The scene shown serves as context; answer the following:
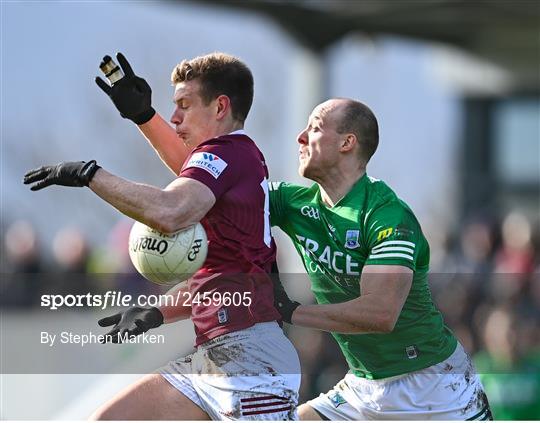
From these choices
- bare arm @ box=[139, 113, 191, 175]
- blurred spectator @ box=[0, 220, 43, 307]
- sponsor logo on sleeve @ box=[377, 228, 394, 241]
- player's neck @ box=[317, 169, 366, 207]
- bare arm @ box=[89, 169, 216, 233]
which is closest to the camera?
bare arm @ box=[89, 169, 216, 233]

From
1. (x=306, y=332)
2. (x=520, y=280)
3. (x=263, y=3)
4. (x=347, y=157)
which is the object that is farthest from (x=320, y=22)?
(x=347, y=157)

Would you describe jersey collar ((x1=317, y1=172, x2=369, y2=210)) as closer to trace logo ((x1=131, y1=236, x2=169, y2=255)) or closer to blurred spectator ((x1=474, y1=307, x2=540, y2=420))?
trace logo ((x1=131, y1=236, x2=169, y2=255))

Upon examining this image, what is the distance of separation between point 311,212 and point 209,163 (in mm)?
862

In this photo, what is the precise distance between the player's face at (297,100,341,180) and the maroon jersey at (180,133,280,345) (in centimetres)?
43

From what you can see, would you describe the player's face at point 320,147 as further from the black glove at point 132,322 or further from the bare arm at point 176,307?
the black glove at point 132,322

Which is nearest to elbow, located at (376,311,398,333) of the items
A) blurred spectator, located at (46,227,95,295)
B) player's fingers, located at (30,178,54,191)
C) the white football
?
the white football

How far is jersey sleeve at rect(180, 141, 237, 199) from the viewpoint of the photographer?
5680 mm

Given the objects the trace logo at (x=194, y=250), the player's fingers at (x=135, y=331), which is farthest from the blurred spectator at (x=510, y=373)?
the trace logo at (x=194, y=250)

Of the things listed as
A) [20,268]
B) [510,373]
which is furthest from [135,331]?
[20,268]

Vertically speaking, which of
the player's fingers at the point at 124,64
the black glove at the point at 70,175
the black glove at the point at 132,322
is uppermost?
the player's fingers at the point at 124,64

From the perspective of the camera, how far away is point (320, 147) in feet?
20.6

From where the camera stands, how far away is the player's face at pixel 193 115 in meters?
6.00

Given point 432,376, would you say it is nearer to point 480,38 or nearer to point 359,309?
point 359,309

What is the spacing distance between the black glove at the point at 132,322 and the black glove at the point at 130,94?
3.37 ft
